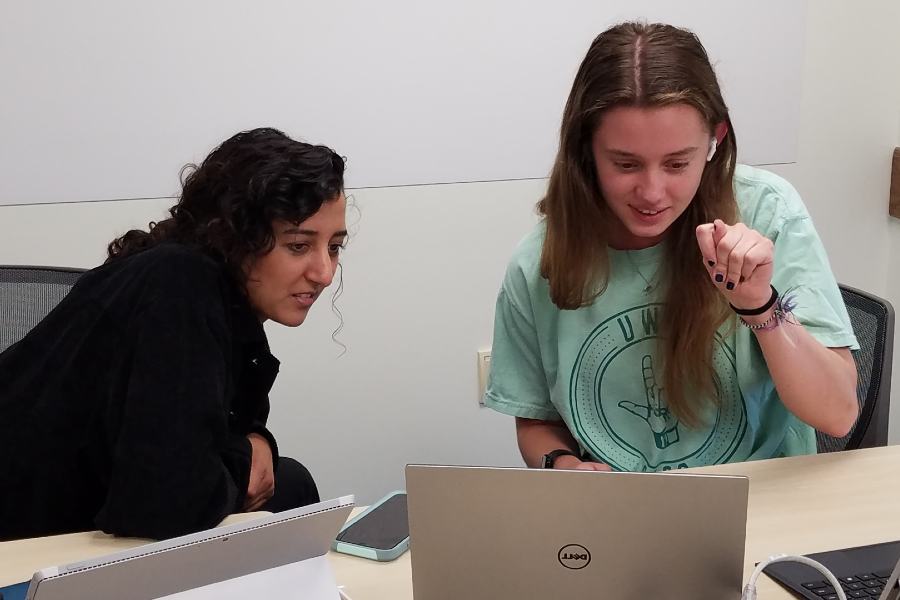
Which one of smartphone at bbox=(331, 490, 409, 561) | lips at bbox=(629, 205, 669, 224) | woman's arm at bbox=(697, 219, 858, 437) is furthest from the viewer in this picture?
lips at bbox=(629, 205, 669, 224)

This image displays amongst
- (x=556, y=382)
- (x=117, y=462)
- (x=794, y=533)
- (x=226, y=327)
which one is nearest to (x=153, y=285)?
(x=226, y=327)

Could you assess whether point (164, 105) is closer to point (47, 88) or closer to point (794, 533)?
point (47, 88)

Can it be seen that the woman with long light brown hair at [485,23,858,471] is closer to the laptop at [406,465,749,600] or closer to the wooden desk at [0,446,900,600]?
the wooden desk at [0,446,900,600]

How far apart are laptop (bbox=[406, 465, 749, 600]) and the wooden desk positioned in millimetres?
161

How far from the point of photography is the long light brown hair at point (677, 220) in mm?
1415

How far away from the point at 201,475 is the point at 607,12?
5.18ft

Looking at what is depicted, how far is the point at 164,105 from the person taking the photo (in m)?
2.13

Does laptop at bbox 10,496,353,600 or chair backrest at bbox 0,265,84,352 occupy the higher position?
chair backrest at bbox 0,265,84,352

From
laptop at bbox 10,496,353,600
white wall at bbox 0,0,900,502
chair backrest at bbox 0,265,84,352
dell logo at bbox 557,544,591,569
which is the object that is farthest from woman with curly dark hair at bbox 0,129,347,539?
white wall at bbox 0,0,900,502

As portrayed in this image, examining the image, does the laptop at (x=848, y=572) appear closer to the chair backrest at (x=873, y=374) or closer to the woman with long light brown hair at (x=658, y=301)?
the woman with long light brown hair at (x=658, y=301)

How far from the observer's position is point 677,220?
1.54m

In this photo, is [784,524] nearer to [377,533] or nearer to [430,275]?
[377,533]

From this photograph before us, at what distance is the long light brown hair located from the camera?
4.64 feet

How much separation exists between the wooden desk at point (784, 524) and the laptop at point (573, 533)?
16 cm
